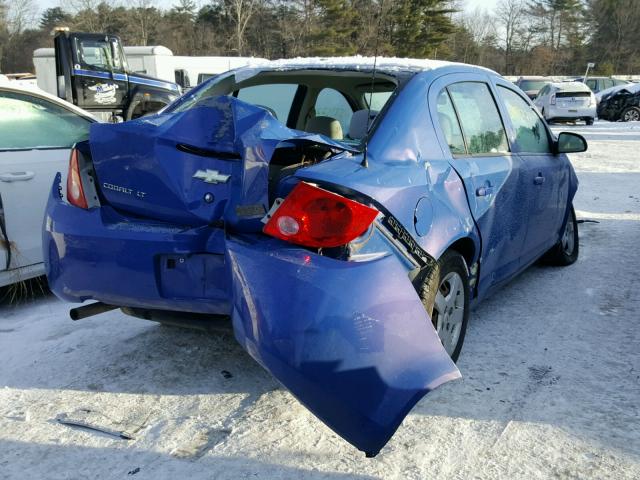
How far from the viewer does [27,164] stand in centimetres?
423

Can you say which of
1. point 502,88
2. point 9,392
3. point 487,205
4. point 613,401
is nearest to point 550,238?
point 502,88

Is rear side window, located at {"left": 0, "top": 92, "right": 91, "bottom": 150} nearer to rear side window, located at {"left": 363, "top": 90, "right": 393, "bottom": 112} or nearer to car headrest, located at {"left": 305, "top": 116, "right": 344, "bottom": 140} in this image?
car headrest, located at {"left": 305, "top": 116, "right": 344, "bottom": 140}

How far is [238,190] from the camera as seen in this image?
2.48m

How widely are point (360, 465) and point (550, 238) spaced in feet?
9.44

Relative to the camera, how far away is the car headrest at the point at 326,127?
3469 mm

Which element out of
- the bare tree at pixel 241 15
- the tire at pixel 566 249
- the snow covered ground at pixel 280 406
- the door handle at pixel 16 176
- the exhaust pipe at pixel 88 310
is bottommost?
the snow covered ground at pixel 280 406

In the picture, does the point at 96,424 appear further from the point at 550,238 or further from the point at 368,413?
the point at 550,238

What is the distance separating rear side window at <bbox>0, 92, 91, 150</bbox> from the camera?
4.39m

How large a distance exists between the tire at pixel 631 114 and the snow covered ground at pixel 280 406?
68.5 ft

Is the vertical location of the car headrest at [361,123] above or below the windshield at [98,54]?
below

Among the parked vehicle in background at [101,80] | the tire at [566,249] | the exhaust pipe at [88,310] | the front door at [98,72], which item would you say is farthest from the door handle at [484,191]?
the front door at [98,72]

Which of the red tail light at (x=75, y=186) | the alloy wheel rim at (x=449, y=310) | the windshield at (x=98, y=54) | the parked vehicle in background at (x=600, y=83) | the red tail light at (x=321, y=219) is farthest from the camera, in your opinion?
the parked vehicle in background at (x=600, y=83)

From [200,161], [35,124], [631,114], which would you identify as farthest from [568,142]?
[631,114]

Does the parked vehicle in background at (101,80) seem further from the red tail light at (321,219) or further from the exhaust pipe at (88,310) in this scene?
the red tail light at (321,219)
